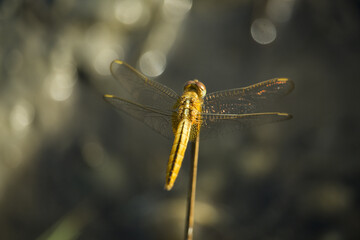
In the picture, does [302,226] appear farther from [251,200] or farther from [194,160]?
[194,160]

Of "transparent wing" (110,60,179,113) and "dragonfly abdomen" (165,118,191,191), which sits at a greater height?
"transparent wing" (110,60,179,113)

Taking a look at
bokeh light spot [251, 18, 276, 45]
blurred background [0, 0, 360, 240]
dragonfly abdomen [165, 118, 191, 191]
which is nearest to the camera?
Answer: dragonfly abdomen [165, 118, 191, 191]

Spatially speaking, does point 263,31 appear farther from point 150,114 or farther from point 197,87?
point 150,114

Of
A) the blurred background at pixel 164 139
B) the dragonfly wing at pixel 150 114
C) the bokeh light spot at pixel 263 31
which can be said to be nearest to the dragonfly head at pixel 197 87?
the dragonfly wing at pixel 150 114

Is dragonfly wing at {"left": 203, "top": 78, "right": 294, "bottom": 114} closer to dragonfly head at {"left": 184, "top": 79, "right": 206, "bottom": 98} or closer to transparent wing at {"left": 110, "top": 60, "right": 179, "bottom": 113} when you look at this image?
dragonfly head at {"left": 184, "top": 79, "right": 206, "bottom": 98}

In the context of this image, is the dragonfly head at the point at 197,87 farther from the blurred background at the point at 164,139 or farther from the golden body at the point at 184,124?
the blurred background at the point at 164,139

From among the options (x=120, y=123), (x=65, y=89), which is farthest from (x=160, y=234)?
(x=65, y=89)

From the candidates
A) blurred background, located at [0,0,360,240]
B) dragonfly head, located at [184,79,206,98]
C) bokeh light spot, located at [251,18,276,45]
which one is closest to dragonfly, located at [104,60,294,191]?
dragonfly head, located at [184,79,206,98]
